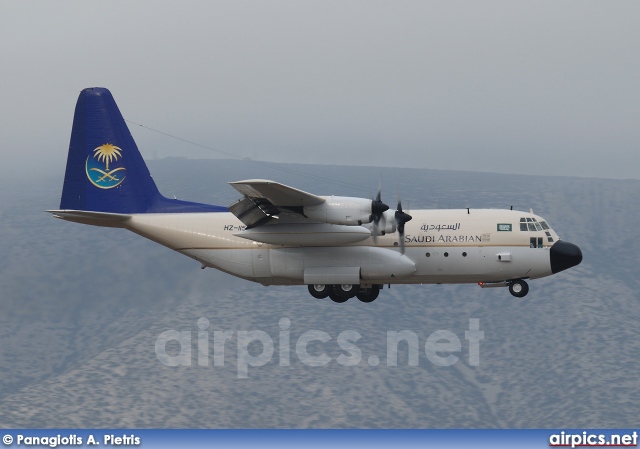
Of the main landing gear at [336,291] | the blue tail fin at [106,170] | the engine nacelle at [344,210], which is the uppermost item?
the blue tail fin at [106,170]

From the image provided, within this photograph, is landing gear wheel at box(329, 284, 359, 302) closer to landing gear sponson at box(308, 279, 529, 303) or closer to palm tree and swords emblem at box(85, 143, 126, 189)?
landing gear sponson at box(308, 279, 529, 303)

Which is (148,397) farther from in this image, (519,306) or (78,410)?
(519,306)

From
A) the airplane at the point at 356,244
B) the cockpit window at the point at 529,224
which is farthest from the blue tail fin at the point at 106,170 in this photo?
the cockpit window at the point at 529,224

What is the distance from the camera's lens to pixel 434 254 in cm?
4044

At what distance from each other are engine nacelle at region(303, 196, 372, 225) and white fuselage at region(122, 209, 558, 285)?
248 centimetres

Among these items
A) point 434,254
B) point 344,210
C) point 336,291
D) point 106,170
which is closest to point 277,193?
point 344,210

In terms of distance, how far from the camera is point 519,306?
18150 centimetres

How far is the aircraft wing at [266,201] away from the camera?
36.8 meters

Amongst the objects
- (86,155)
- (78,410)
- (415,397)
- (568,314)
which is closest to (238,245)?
(86,155)

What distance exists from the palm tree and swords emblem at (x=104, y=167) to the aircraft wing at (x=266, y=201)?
751 cm

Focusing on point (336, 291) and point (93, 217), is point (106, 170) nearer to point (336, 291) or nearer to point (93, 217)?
point (93, 217)

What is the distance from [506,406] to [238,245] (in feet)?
433

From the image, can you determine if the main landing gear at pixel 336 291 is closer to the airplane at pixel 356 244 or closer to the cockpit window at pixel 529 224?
the airplane at pixel 356 244

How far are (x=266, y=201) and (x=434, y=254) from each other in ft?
24.2
